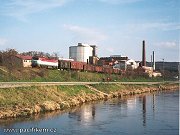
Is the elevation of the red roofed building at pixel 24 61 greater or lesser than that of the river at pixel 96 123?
greater

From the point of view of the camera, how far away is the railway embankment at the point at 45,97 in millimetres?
40172

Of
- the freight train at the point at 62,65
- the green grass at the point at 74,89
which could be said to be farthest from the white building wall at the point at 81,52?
the green grass at the point at 74,89

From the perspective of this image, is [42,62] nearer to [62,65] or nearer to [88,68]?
[62,65]

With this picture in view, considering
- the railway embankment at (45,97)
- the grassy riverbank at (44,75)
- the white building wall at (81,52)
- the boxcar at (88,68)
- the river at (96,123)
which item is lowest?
the river at (96,123)

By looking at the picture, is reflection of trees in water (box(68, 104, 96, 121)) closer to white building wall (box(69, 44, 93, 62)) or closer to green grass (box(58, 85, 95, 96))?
green grass (box(58, 85, 95, 96))

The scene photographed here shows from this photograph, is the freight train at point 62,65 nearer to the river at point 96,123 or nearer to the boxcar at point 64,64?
the boxcar at point 64,64

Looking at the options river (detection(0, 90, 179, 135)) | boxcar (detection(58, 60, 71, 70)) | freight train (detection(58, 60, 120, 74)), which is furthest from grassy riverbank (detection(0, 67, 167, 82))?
river (detection(0, 90, 179, 135))

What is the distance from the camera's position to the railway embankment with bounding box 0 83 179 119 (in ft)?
132

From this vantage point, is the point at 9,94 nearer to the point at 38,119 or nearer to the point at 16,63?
the point at 38,119

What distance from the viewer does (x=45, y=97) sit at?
49656mm

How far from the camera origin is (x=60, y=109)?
46.4 m

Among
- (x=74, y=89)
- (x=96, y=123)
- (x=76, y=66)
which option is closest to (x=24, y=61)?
(x=76, y=66)

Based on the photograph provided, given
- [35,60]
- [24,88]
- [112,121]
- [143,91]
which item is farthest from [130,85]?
[112,121]

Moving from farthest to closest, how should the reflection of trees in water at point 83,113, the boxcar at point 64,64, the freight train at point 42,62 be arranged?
1. the boxcar at point 64,64
2. the freight train at point 42,62
3. the reflection of trees in water at point 83,113
